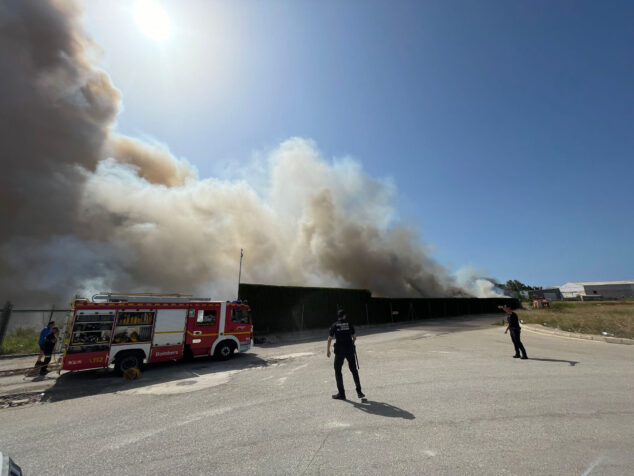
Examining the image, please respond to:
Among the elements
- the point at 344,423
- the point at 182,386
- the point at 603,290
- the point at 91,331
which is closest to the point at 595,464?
the point at 344,423

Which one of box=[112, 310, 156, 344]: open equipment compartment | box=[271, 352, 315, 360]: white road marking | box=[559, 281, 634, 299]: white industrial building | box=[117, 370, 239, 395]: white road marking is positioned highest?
box=[559, 281, 634, 299]: white industrial building

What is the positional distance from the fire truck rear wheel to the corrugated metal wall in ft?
18.0

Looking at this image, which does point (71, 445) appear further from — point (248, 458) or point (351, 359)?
point (351, 359)

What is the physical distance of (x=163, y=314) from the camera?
30.1 feet

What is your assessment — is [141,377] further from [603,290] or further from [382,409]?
[603,290]

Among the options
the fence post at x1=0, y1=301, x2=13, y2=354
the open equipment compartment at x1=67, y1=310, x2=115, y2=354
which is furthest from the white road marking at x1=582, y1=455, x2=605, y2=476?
the fence post at x1=0, y1=301, x2=13, y2=354

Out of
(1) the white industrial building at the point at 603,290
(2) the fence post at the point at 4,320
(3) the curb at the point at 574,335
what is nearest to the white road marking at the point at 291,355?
(2) the fence post at the point at 4,320

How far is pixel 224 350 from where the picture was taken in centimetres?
1036

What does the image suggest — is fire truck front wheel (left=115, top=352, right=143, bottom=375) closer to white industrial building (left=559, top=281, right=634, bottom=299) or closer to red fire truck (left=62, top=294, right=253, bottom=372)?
red fire truck (left=62, top=294, right=253, bottom=372)

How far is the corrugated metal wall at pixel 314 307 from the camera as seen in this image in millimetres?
16594

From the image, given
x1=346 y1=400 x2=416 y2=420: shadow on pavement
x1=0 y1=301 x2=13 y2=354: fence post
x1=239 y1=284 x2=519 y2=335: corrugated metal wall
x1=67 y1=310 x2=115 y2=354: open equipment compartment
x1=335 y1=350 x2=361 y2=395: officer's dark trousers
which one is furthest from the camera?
x1=239 y1=284 x2=519 y2=335: corrugated metal wall

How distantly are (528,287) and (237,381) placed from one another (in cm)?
11218

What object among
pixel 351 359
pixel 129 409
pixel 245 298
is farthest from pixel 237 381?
pixel 245 298

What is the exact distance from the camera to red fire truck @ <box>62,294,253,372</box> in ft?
26.1
